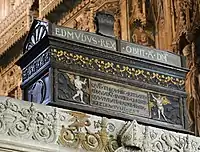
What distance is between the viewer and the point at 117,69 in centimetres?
571

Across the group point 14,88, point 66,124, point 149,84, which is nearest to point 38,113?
point 66,124

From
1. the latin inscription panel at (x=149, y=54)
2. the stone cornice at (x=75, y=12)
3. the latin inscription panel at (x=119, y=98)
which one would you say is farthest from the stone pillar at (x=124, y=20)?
the latin inscription panel at (x=119, y=98)

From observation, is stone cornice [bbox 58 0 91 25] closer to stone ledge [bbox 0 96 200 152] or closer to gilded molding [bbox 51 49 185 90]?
gilded molding [bbox 51 49 185 90]

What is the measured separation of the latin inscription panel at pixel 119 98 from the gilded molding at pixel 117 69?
0.12 metres

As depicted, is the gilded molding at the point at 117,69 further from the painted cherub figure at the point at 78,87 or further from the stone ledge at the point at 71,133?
the stone ledge at the point at 71,133

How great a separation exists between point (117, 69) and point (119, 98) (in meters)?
0.24

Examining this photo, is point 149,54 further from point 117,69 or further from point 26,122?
point 26,122

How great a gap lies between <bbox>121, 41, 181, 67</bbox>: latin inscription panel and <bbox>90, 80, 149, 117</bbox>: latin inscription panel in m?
→ 0.31

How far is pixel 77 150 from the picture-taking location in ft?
16.8

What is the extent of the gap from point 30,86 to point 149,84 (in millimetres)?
922

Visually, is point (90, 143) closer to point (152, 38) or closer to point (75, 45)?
point (75, 45)

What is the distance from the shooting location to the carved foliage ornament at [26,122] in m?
4.89

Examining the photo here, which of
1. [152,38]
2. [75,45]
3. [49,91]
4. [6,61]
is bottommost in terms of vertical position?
[49,91]

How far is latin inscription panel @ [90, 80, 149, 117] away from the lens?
5.55m
